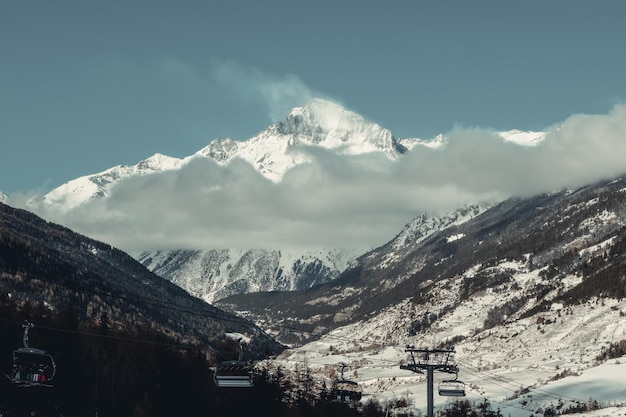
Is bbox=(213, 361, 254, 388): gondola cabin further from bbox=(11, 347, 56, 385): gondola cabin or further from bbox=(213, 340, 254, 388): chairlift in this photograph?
bbox=(11, 347, 56, 385): gondola cabin

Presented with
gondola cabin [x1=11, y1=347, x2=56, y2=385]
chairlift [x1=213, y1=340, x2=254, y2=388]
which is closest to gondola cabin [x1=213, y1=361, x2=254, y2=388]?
chairlift [x1=213, y1=340, x2=254, y2=388]

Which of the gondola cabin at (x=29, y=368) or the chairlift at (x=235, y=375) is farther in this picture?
the chairlift at (x=235, y=375)

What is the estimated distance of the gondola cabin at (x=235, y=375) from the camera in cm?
10069

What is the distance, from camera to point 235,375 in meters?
101

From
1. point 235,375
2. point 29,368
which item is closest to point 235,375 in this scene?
point 235,375

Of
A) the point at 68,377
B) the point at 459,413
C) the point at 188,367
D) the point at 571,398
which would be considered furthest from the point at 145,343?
the point at 571,398

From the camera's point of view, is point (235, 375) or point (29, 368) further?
point (235, 375)

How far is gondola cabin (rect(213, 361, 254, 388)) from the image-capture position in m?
101

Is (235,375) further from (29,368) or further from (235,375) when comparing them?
(29,368)

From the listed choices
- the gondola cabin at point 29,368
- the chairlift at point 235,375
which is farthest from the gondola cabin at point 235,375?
the gondola cabin at point 29,368

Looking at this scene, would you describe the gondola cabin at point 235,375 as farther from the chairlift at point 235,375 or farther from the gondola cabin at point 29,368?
the gondola cabin at point 29,368

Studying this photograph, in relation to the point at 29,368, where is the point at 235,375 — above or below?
above

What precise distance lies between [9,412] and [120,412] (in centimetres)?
2452

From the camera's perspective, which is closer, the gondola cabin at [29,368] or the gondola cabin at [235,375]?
the gondola cabin at [29,368]
